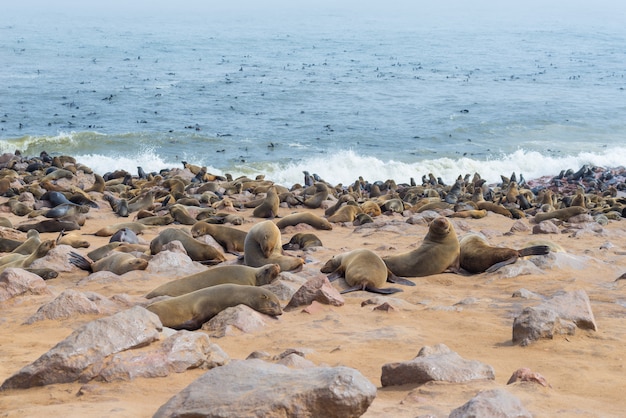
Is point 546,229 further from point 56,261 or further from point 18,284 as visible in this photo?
point 18,284

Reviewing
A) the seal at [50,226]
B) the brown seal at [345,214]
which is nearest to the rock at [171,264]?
the seal at [50,226]

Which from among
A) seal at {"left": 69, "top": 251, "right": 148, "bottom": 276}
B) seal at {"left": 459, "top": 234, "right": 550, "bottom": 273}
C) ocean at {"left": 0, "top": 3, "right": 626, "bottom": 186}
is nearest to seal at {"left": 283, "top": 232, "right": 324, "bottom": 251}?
seal at {"left": 459, "top": 234, "right": 550, "bottom": 273}

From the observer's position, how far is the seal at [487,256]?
819cm

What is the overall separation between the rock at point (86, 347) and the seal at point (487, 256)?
4.48m

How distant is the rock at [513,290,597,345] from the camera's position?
5.23 meters

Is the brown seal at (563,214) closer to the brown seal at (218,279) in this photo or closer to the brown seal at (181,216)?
the brown seal at (181,216)

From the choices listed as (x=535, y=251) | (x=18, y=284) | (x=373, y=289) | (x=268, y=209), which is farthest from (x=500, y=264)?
(x=268, y=209)

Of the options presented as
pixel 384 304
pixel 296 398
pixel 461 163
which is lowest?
pixel 461 163

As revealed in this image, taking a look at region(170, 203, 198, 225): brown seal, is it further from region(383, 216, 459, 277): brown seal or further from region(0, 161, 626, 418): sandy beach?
region(383, 216, 459, 277): brown seal

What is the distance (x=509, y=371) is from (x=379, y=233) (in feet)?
21.5

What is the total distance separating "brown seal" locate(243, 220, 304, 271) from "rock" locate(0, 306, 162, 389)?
3386 millimetres

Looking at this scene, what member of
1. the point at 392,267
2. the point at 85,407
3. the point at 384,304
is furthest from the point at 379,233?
the point at 85,407

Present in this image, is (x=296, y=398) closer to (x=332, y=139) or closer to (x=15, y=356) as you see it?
(x=15, y=356)

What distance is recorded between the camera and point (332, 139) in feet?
95.2
